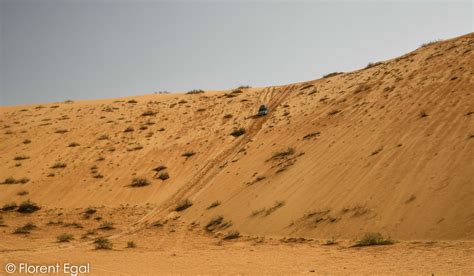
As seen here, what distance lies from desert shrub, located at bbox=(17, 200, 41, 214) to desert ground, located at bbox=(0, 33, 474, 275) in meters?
0.13

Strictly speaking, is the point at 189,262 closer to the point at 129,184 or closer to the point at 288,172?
the point at 288,172

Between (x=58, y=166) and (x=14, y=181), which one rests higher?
(x=58, y=166)

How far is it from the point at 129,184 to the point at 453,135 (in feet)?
46.1

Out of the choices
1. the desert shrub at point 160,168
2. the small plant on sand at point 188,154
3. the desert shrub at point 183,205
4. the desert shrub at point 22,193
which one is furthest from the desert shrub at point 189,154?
the desert shrub at point 22,193

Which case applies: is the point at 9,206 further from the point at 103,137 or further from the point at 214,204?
the point at 214,204

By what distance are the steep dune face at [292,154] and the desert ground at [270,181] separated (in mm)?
71

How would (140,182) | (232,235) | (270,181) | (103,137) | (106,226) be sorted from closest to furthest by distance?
(232,235) < (106,226) < (270,181) < (140,182) < (103,137)

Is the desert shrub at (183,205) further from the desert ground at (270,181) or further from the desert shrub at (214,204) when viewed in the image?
the desert shrub at (214,204)

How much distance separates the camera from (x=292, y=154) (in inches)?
660

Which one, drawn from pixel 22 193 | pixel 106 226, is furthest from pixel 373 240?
pixel 22 193

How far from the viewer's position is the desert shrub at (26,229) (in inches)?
543

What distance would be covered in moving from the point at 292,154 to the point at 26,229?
35.1 ft

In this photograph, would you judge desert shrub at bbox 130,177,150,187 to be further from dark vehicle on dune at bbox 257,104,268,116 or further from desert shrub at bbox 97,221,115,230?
dark vehicle on dune at bbox 257,104,268,116

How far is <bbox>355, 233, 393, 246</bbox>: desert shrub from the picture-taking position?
897 cm
